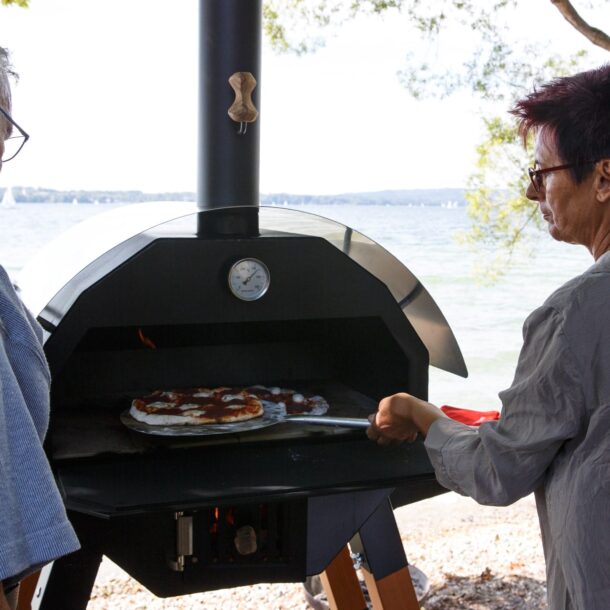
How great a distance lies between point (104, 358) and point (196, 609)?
1503 mm

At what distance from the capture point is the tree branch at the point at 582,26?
4.57 m

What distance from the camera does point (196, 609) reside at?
3.55m

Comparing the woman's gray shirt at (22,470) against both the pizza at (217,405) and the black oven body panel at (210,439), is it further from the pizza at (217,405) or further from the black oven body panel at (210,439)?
the pizza at (217,405)

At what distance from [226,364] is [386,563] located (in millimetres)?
812

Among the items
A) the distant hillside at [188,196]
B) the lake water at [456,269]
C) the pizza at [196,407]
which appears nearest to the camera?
the pizza at [196,407]

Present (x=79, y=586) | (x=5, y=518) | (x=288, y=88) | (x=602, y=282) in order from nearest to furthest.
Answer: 1. (x=5, y=518)
2. (x=602, y=282)
3. (x=79, y=586)
4. (x=288, y=88)

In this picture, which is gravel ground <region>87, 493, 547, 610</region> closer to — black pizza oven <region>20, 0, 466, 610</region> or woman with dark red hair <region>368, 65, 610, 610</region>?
black pizza oven <region>20, 0, 466, 610</region>

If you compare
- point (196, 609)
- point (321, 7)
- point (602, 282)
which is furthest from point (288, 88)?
point (602, 282)

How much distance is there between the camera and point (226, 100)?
2.59m

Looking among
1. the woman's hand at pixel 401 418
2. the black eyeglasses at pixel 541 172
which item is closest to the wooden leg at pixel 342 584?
the woman's hand at pixel 401 418

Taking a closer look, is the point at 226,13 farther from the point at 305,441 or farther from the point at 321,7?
the point at 321,7

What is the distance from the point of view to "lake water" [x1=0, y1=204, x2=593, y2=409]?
45.1 feet

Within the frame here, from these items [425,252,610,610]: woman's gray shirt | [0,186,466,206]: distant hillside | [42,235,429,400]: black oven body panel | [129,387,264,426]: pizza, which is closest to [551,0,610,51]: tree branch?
[42,235,429,400]: black oven body panel

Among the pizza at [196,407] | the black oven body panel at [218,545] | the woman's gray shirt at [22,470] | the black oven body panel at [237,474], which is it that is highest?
the woman's gray shirt at [22,470]
